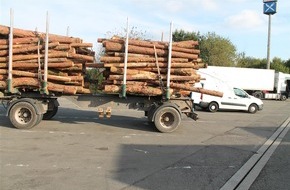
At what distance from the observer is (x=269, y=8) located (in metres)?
51.0

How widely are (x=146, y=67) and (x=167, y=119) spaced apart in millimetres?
1846

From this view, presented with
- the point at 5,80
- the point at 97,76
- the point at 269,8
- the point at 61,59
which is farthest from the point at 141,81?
the point at 269,8

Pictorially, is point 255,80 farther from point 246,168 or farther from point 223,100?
point 246,168

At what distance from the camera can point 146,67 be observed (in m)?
12.8

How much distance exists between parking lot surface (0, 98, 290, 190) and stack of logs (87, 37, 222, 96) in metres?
1.45

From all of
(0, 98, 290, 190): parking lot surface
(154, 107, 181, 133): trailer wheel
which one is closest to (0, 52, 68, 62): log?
(0, 98, 290, 190): parking lot surface

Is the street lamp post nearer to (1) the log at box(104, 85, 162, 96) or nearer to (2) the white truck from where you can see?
(2) the white truck

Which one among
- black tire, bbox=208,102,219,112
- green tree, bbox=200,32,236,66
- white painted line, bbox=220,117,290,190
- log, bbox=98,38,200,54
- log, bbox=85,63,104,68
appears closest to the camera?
white painted line, bbox=220,117,290,190

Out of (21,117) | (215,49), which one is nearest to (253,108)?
(21,117)

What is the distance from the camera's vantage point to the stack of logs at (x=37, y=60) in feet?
40.4

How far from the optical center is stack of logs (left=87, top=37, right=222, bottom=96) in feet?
41.4

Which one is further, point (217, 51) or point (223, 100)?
point (217, 51)

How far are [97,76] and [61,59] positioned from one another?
179 cm

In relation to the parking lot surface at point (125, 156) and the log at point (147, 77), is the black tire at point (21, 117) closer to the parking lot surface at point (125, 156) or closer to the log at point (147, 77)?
the parking lot surface at point (125, 156)
